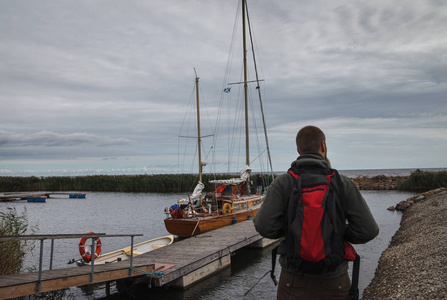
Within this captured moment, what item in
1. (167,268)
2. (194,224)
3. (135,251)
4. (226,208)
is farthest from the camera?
(226,208)

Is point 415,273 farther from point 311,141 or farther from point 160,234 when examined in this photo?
point 160,234

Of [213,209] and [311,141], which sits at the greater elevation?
[311,141]

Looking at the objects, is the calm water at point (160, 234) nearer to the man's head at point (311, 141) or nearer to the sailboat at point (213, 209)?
the sailboat at point (213, 209)

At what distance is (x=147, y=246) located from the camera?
15.7 metres

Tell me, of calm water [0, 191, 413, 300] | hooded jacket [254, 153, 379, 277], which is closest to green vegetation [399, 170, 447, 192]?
calm water [0, 191, 413, 300]

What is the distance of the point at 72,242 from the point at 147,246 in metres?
6.32

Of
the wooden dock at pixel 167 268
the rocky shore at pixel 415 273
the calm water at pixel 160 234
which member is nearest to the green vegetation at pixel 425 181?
the calm water at pixel 160 234

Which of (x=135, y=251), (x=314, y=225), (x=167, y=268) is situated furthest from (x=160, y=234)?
(x=314, y=225)

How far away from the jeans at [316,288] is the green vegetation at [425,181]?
49399 mm

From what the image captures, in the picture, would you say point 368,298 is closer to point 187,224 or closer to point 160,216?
point 187,224

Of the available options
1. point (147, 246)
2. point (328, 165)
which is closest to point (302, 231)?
point (328, 165)

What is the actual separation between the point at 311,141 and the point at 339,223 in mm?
745

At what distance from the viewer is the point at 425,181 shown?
1972 inches

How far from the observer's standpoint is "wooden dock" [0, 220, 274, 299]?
23.5 ft
